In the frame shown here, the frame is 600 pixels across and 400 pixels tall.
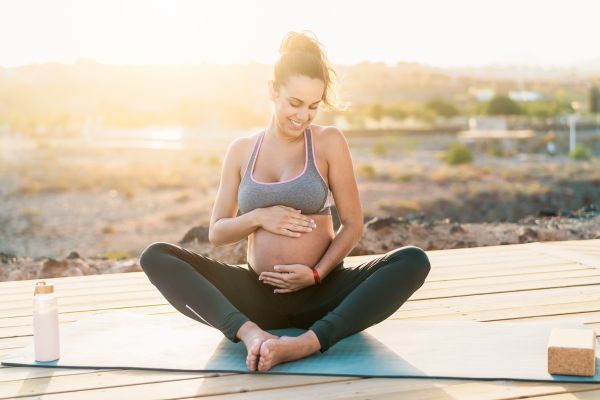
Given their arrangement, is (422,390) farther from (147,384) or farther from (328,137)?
(328,137)

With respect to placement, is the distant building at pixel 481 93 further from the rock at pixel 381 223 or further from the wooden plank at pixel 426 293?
the wooden plank at pixel 426 293

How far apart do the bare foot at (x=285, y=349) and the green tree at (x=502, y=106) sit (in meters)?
18.8

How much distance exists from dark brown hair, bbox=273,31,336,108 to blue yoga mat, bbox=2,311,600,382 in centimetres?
80

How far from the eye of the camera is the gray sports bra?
243 centimetres

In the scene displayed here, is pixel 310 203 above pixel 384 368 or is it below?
above

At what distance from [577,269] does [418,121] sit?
18.5 metres

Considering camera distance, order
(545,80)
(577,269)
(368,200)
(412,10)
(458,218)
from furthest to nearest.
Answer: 1. (545,80)
2. (412,10)
3. (368,200)
4. (458,218)
5. (577,269)

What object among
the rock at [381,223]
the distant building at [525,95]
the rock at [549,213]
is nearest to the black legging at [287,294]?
the rock at [381,223]

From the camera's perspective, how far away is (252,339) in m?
2.14

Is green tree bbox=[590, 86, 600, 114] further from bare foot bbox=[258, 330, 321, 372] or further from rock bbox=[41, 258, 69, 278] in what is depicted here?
bare foot bbox=[258, 330, 321, 372]

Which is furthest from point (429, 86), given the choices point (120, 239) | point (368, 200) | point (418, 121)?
point (120, 239)

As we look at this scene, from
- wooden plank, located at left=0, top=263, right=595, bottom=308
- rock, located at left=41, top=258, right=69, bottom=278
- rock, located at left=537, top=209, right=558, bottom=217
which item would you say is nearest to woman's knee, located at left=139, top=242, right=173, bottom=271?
wooden plank, located at left=0, top=263, right=595, bottom=308

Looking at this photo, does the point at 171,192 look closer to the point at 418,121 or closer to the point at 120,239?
Result: the point at 120,239

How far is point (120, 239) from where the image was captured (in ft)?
57.3
